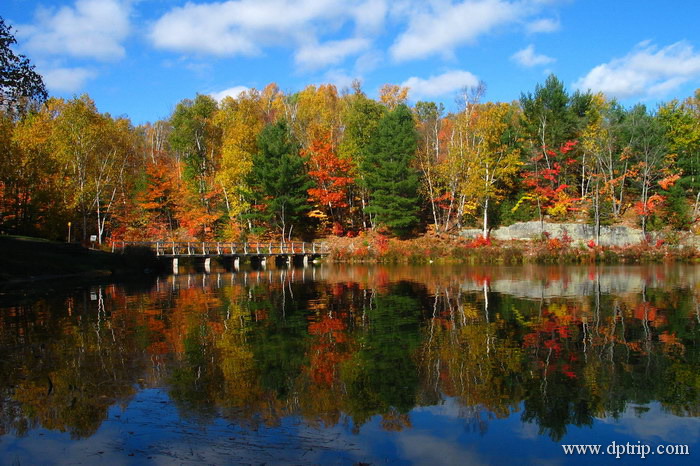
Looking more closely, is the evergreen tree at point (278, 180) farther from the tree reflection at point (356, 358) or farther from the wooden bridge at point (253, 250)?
the tree reflection at point (356, 358)

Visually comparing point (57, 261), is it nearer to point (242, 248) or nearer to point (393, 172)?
point (242, 248)

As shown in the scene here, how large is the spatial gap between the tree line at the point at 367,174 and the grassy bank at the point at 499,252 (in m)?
2.28

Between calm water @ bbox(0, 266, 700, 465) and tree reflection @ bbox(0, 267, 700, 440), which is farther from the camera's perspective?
tree reflection @ bbox(0, 267, 700, 440)

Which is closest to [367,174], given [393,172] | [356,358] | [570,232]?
[393,172]

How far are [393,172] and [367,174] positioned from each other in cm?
352

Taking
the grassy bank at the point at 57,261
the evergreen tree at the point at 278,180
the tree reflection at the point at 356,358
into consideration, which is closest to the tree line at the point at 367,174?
the evergreen tree at the point at 278,180

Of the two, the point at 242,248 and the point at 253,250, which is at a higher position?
the point at 242,248

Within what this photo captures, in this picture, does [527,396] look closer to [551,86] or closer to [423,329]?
[423,329]

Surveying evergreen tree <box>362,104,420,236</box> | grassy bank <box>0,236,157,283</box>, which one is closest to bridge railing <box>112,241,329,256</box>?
grassy bank <box>0,236,157,283</box>

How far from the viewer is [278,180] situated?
48.3 meters

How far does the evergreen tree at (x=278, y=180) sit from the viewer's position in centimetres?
4834

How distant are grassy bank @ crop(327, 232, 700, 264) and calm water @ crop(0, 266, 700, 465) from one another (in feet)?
78.2

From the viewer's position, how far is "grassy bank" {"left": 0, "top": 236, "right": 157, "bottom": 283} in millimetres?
27969

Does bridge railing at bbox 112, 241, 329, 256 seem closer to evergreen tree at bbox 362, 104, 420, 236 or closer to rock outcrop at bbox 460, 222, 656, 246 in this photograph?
evergreen tree at bbox 362, 104, 420, 236
